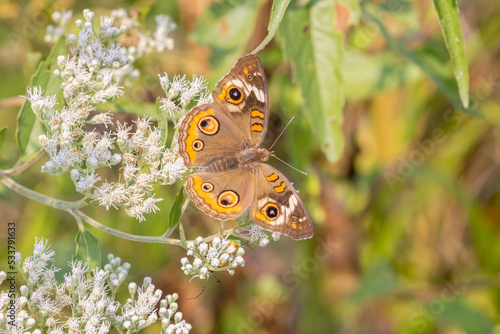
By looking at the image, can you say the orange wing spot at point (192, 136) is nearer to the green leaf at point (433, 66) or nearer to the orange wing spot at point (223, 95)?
the orange wing spot at point (223, 95)

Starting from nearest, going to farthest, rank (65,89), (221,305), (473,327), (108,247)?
(65,89)
(108,247)
(473,327)
(221,305)

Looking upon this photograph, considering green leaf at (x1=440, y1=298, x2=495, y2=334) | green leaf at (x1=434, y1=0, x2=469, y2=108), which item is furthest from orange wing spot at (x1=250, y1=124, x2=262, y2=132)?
green leaf at (x1=440, y1=298, x2=495, y2=334)

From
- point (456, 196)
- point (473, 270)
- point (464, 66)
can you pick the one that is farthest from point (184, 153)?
point (473, 270)

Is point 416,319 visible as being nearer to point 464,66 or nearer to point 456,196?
point 456,196

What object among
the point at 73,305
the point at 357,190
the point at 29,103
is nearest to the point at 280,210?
the point at 73,305

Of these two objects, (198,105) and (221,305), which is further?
(221,305)

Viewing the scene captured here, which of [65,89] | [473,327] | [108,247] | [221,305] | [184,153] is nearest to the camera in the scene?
[65,89]

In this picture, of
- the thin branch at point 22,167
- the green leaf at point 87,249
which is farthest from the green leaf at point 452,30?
the thin branch at point 22,167
